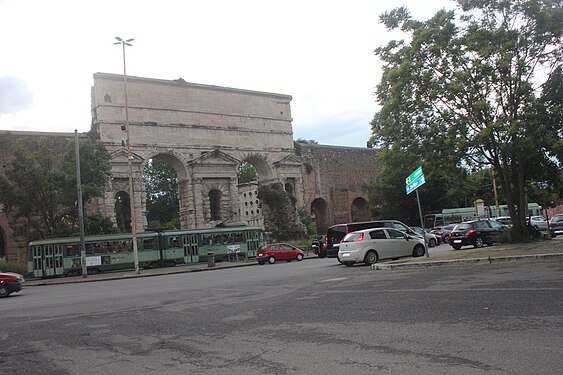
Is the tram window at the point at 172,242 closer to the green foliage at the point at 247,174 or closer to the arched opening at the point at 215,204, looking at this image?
the arched opening at the point at 215,204

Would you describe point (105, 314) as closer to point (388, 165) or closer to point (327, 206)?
point (388, 165)

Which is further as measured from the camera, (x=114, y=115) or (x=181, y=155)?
(x=181, y=155)

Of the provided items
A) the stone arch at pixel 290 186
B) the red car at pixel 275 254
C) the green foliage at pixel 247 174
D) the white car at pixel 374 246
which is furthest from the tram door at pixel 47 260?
the green foliage at pixel 247 174

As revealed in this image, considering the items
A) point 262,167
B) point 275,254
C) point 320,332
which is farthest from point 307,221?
point 320,332

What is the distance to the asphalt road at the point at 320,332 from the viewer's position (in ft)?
18.7

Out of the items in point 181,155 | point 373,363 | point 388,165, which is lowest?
point 373,363

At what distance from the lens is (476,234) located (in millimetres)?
25516

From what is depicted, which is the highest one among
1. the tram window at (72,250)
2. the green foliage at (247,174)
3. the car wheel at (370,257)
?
the green foliage at (247,174)

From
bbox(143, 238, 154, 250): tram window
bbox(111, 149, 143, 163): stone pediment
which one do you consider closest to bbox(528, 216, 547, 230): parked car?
bbox(143, 238, 154, 250): tram window

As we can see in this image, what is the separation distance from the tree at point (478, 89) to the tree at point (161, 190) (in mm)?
58108

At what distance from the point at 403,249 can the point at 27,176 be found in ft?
81.3

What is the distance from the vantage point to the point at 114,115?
42750 mm

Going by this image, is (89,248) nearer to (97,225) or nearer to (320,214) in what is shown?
(97,225)

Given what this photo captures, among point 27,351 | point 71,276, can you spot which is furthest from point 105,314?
point 71,276
